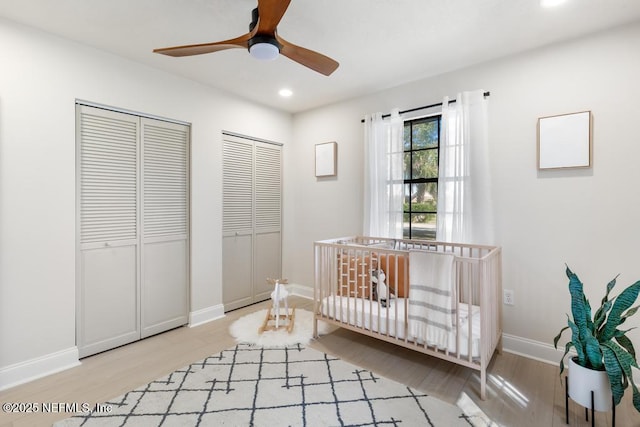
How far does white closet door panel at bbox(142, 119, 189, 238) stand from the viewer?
2.78 m

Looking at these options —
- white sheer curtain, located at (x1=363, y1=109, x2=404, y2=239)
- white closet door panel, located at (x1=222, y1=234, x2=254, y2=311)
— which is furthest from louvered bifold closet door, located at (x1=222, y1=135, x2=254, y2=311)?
white sheer curtain, located at (x1=363, y1=109, x2=404, y2=239)

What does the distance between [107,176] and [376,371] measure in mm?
2588

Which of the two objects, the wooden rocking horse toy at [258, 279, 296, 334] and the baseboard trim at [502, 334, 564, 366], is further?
the wooden rocking horse toy at [258, 279, 296, 334]

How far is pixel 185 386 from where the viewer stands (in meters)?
2.02

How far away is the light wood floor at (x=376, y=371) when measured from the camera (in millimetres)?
1760

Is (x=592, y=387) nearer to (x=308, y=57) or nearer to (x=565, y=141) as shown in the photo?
(x=565, y=141)

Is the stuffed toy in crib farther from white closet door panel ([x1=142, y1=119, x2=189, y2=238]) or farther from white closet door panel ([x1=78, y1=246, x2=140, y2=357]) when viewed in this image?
white closet door panel ([x1=78, y1=246, x2=140, y2=357])

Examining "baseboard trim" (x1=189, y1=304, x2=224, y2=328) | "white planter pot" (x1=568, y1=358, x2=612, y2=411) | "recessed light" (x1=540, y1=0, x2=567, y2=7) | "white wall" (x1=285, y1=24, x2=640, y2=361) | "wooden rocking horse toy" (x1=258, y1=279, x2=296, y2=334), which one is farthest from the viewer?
"baseboard trim" (x1=189, y1=304, x2=224, y2=328)

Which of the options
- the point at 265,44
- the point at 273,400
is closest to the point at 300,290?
the point at 273,400

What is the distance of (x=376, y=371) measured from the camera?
223 cm

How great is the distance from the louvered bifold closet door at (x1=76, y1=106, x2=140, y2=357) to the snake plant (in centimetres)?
312

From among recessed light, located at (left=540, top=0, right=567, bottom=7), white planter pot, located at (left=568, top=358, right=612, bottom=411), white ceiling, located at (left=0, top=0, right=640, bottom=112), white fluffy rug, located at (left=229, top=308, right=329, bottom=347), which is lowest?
white fluffy rug, located at (left=229, top=308, right=329, bottom=347)

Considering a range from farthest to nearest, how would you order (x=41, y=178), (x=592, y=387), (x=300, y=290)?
(x=300, y=290)
(x=41, y=178)
(x=592, y=387)

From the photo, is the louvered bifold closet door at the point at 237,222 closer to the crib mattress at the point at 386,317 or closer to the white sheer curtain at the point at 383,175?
the crib mattress at the point at 386,317
